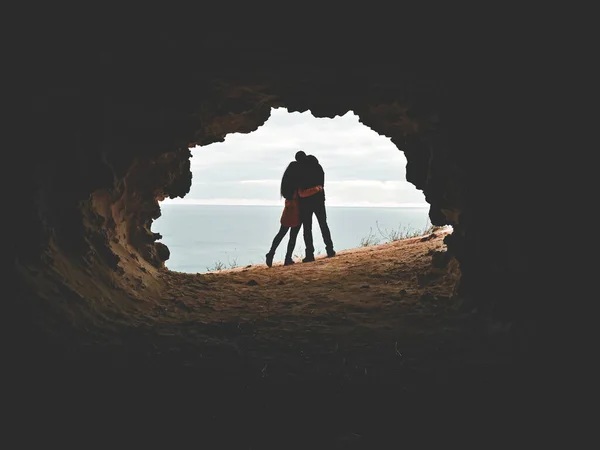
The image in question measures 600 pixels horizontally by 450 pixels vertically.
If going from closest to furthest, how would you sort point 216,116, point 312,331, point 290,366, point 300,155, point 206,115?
point 290,366, point 312,331, point 206,115, point 216,116, point 300,155

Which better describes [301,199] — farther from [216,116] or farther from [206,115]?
[206,115]

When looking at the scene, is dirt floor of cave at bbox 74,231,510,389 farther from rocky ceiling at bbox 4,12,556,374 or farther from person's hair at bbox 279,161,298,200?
person's hair at bbox 279,161,298,200

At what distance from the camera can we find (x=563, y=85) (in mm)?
2861

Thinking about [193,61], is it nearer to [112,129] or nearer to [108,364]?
[112,129]

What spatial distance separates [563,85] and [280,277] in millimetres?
4362

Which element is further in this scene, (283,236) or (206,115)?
(283,236)

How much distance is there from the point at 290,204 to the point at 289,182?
0.41 metres

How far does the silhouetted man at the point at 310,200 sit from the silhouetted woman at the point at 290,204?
9 centimetres

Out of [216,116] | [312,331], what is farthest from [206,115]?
[312,331]

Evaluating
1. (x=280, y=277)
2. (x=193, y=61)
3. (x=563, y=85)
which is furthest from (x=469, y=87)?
(x=280, y=277)

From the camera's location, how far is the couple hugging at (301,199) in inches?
315

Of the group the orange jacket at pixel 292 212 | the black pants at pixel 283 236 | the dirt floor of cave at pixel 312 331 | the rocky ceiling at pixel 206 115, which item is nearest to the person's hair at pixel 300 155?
the orange jacket at pixel 292 212

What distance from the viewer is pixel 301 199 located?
8.17m

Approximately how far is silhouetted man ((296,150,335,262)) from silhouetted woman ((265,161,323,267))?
0.31 ft
